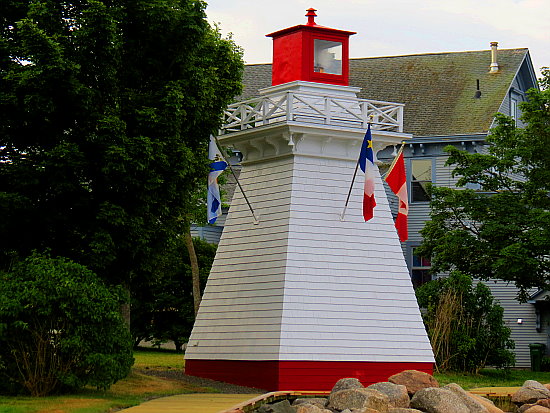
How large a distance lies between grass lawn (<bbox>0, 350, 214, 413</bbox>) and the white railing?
6445 mm

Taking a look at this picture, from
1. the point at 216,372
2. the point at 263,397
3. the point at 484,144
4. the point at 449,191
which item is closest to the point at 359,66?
the point at 484,144

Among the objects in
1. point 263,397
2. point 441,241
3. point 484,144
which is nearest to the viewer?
point 263,397

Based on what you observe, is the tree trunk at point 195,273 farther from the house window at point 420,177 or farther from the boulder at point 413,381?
the boulder at point 413,381

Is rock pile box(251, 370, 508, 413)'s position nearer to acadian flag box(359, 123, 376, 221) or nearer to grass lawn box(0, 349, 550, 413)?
grass lawn box(0, 349, 550, 413)

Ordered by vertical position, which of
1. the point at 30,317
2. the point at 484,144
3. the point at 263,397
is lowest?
the point at 263,397

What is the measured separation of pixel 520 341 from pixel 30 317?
23147 millimetres

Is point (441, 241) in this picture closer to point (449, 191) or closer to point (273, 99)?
point (449, 191)

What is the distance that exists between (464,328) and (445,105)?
11115 millimetres

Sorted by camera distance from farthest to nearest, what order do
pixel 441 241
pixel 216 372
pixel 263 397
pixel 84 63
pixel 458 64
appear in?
1. pixel 458 64
2. pixel 441 241
3. pixel 216 372
4. pixel 84 63
5. pixel 263 397

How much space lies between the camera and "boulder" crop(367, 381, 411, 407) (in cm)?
1847

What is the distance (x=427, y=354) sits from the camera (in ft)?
83.4

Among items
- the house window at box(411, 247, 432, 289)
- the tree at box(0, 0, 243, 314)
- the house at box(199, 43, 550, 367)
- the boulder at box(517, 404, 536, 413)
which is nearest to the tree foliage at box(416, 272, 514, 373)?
the house at box(199, 43, 550, 367)

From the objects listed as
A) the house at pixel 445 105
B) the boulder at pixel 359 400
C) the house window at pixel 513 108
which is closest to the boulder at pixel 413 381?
the boulder at pixel 359 400

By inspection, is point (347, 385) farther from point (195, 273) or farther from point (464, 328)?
point (195, 273)
